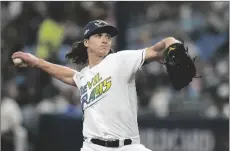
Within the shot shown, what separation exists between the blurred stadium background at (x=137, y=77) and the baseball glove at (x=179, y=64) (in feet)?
14.7

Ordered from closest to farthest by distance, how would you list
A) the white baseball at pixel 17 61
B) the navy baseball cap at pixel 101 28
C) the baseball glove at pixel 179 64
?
the baseball glove at pixel 179 64
the navy baseball cap at pixel 101 28
the white baseball at pixel 17 61

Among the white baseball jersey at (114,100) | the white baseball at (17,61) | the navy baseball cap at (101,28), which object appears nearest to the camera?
the white baseball jersey at (114,100)

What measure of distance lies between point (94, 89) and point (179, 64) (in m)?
0.93

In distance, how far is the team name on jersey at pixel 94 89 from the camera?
18.6 ft

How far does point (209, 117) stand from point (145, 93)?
5.59 feet

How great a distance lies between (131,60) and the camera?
18.0ft

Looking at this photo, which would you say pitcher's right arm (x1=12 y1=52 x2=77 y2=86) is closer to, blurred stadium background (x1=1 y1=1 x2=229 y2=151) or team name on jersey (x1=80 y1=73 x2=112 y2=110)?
team name on jersey (x1=80 y1=73 x2=112 y2=110)

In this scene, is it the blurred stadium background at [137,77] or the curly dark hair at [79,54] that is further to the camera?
the blurred stadium background at [137,77]

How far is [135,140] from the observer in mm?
5648

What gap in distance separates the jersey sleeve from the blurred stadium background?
4.45 metres

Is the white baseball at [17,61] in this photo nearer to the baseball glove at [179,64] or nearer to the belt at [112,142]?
the belt at [112,142]

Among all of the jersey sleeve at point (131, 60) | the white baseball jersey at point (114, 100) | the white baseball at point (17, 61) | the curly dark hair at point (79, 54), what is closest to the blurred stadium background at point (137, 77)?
the curly dark hair at point (79, 54)

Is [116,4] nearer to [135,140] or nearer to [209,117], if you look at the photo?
[209,117]

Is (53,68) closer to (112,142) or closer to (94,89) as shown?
(94,89)
